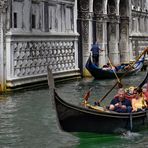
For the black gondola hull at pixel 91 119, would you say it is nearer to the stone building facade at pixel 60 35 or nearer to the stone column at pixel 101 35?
the stone building facade at pixel 60 35

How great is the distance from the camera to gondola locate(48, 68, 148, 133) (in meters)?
4.99

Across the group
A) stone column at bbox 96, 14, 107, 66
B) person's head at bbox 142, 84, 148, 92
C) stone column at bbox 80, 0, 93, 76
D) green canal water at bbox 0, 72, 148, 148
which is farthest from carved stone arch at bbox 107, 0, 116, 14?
person's head at bbox 142, 84, 148, 92

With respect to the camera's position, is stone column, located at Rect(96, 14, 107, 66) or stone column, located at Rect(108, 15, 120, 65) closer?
stone column, located at Rect(96, 14, 107, 66)

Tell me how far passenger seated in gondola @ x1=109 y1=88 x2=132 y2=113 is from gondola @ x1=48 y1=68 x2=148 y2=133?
0.13 metres

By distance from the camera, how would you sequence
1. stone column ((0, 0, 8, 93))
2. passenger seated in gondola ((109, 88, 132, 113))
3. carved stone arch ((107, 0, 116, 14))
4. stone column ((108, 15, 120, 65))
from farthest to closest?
carved stone arch ((107, 0, 116, 14)) → stone column ((108, 15, 120, 65)) → stone column ((0, 0, 8, 93)) → passenger seated in gondola ((109, 88, 132, 113))

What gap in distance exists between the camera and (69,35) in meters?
12.2

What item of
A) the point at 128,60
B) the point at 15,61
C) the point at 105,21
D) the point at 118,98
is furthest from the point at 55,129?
the point at 128,60

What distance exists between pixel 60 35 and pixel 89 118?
22.2 feet

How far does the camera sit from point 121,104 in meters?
5.61

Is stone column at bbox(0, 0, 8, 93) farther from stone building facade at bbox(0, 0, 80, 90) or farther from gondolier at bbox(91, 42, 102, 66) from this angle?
gondolier at bbox(91, 42, 102, 66)

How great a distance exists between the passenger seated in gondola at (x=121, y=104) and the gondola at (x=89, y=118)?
126 millimetres

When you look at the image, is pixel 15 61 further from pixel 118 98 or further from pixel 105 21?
pixel 105 21

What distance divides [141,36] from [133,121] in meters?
12.9

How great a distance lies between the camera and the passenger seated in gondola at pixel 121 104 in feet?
18.0
